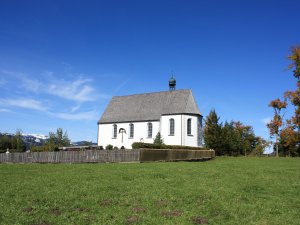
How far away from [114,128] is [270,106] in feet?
105

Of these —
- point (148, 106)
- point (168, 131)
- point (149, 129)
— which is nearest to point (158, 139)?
point (168, 131)

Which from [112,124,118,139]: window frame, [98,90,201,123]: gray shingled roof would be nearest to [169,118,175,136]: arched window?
[98,90,201,123]: gray shingled roof

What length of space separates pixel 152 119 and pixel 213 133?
38.5 ft

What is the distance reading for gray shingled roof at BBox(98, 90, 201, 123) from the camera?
5912 centimetres

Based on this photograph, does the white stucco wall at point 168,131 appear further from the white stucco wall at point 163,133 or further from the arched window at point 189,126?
the arched window at point 189,126

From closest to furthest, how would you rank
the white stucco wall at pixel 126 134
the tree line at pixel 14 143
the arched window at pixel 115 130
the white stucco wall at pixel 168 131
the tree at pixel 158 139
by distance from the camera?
the tree at pixel 158 139 → the white stucco wall at pixel 168 131 → the white stucco wall at pixel 126 134 → the arched window at pixel 115 130 → the tree line at pixel 14 143

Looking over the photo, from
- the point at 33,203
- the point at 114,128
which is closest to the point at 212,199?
the point at 33,203

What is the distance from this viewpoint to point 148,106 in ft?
206

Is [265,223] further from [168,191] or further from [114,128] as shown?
[114,128]

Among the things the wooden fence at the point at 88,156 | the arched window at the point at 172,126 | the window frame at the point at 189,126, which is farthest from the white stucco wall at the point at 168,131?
the wooden fence at the point at 88,156

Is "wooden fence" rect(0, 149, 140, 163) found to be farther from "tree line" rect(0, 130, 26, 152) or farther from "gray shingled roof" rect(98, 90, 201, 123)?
"tree line" rect(0, 130, 26, 152)

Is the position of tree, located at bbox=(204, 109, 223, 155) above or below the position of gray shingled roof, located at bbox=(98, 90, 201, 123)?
below

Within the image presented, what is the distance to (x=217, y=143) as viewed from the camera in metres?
56.5

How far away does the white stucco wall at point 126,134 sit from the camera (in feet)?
197
